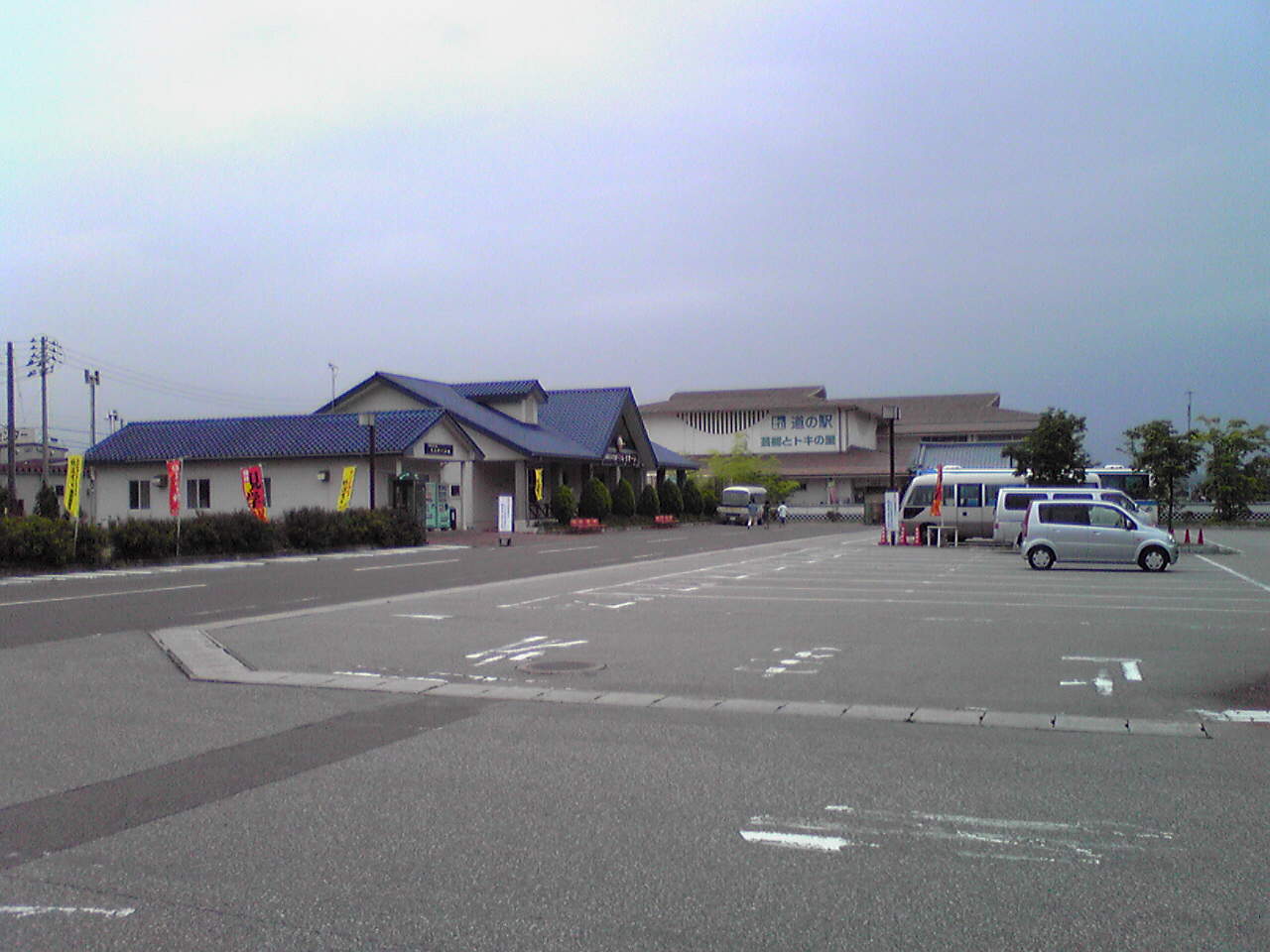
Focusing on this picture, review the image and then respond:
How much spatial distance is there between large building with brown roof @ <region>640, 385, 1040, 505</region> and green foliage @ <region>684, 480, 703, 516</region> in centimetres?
1294

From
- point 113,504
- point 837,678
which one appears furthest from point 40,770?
point 113,504

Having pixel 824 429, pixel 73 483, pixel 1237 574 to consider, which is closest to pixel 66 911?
pixel 1237 574

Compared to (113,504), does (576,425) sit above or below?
above

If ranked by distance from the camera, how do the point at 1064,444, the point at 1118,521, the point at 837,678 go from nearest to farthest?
1. the point at 837,678
2. the point at 1118,521
3. the point at 1064,444

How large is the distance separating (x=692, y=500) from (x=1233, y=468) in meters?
29.9

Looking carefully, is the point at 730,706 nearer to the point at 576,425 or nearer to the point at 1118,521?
the point at 1118,521

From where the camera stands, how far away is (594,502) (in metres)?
56.6

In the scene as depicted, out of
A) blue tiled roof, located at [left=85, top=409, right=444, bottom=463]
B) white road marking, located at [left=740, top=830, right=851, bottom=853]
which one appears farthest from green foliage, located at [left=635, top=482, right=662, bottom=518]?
white road marking, located at [left=740, top=830, right=851, bottom=853]

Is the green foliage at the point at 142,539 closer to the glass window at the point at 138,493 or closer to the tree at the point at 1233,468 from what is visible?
the glass window at the point at 138,493

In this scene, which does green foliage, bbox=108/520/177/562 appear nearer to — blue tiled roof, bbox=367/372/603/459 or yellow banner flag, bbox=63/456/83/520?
yellow banner flag, bbox=63/456/83/520

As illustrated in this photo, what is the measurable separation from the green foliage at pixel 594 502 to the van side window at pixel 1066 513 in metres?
32.2

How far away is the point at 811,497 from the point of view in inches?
3302

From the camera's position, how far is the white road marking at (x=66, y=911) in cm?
477

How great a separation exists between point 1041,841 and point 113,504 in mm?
49129
